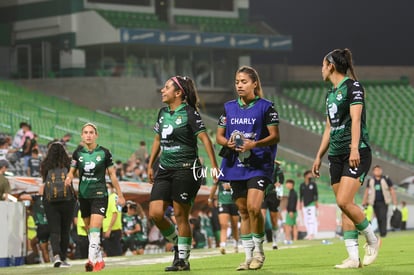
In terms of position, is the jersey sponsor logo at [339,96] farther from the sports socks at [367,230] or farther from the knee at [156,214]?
the knee at [156,214]

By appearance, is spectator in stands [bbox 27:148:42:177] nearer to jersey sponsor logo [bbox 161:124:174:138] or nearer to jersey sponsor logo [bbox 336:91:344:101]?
jersey sponsor logo [bbox 161:124:174:138]

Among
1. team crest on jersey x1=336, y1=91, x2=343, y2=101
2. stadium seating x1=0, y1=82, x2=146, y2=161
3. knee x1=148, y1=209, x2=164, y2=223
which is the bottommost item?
knee x1=148, y1=209, x2=164, y2=223

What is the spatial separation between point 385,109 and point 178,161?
4480 cm

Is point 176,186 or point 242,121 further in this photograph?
point 176,186

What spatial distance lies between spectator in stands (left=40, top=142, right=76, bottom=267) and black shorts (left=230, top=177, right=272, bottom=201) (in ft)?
19.3

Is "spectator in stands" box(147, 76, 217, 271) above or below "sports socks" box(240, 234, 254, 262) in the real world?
above

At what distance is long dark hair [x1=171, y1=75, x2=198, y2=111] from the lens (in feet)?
44.8

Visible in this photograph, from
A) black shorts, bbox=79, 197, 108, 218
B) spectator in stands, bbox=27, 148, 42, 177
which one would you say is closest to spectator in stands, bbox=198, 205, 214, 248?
spectator in stands, bbox=27, 148, 42, 177

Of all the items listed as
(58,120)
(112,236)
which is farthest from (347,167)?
(58,120)

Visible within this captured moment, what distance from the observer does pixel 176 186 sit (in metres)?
13.5

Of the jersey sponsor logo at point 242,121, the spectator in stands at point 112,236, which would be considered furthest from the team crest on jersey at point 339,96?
the spectator in stands at point 112,236

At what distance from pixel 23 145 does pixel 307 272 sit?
17053 millimetres

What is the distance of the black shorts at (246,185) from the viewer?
1302 centimetres

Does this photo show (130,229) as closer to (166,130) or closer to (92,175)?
(92,175)
